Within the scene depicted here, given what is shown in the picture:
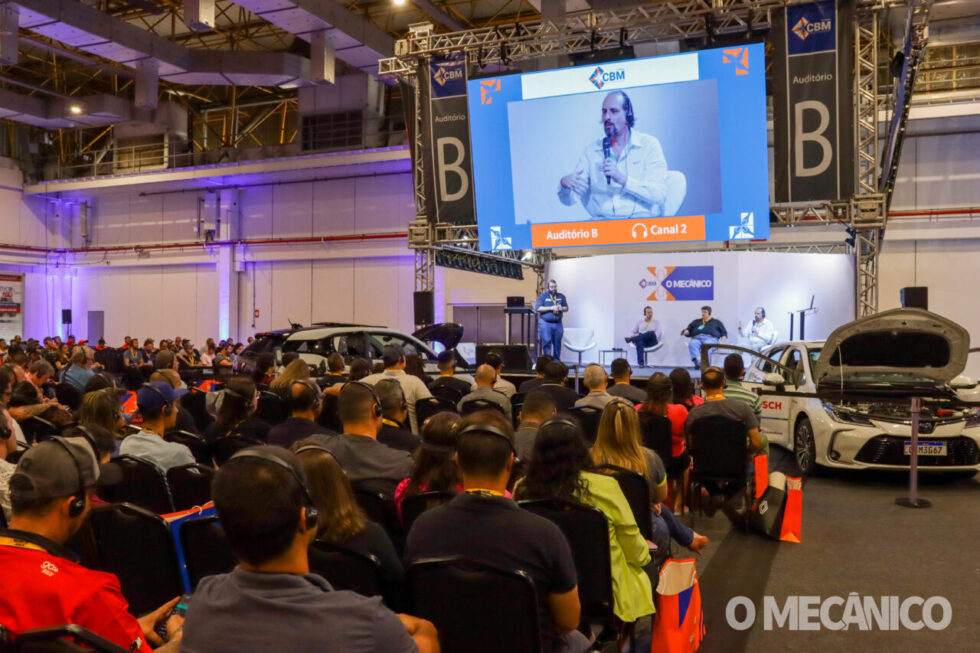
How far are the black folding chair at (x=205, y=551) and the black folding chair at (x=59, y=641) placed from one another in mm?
1077

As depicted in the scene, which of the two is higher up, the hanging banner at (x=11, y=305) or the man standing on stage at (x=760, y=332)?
the hanging banner at (x=11, y=305)

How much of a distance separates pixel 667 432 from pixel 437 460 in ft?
9.66

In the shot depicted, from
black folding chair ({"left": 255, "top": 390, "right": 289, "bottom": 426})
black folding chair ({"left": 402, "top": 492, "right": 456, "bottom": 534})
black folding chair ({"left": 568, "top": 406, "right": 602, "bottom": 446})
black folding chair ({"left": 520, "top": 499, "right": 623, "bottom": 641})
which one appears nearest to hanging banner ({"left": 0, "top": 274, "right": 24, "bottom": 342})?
black folding chair ({"left": 255, "top": 390, "right": 289, "bottom": 426})

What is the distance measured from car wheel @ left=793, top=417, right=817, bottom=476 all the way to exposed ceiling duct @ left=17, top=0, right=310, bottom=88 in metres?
13.8

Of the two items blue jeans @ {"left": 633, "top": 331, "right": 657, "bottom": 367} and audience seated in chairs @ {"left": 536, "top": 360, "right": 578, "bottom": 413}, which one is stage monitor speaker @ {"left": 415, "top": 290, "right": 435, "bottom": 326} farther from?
audience seated in chairs @ {"left": 536, "top": 360, "right": 578, "bottom": 413}

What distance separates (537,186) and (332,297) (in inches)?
445

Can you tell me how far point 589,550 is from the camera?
2957 millimetres

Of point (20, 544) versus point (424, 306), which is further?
point (424, 306)

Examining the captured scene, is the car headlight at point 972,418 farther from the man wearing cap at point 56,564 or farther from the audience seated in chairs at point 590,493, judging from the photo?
the man wearing cap at point 56,564

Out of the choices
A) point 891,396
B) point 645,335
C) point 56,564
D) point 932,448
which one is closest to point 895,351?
point 891,396

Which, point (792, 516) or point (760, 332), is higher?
point (760, 332)

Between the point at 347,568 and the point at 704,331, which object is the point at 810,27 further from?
the point at 347,568

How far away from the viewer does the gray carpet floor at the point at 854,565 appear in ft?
12.4

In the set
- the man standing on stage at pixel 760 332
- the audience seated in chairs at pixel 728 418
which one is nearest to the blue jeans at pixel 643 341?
the man standing on stage at pixel 760 332
